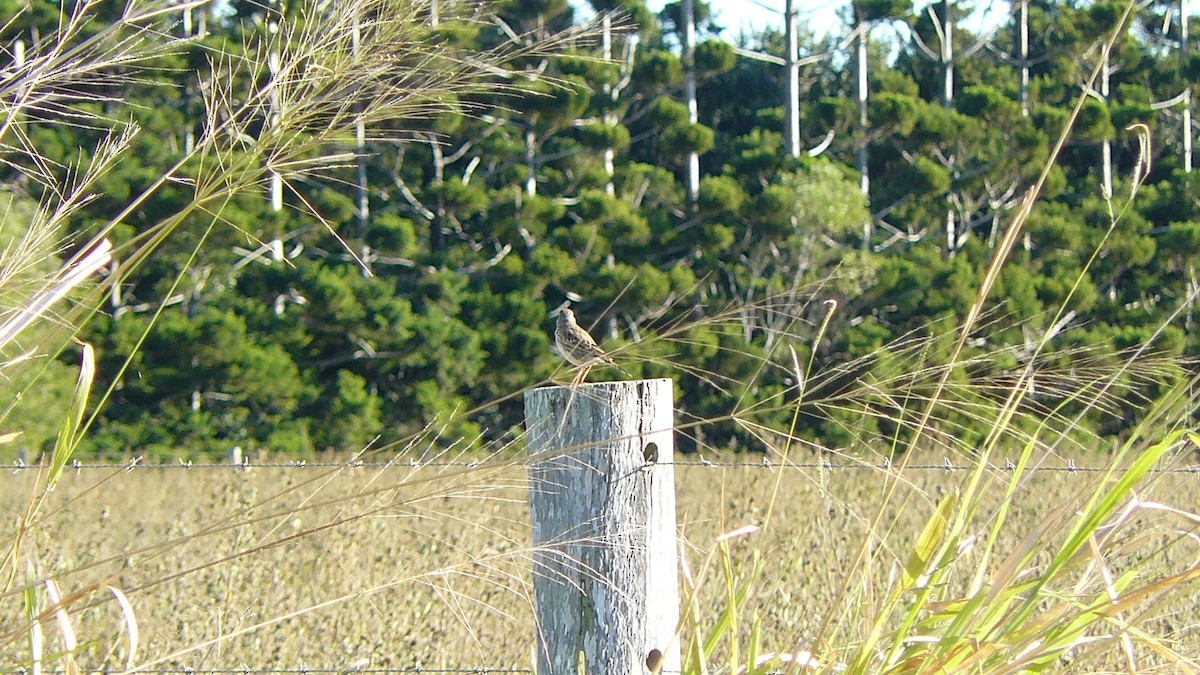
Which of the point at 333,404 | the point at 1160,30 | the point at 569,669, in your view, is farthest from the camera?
the point at 1160,30

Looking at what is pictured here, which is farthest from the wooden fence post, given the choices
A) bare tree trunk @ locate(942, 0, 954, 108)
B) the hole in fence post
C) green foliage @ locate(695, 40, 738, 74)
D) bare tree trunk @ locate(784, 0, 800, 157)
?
bare tree trunk @ locate(942, 0, 954, 108)

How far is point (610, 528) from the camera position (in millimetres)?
1684

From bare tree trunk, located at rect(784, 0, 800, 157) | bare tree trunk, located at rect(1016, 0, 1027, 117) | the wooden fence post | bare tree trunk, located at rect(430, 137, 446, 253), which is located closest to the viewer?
the wooden fence post

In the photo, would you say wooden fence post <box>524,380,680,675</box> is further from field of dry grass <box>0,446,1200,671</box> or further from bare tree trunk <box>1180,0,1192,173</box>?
bare tree trunk <box>1180,0,1192,173</box>

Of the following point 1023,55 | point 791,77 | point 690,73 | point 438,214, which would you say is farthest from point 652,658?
point 1023,55

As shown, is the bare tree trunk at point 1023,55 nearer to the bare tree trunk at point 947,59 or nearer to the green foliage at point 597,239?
the green foliage at point 597,239

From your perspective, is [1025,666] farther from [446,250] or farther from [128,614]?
[446,250]

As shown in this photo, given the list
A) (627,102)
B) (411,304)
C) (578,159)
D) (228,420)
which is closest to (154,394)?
(228,420)

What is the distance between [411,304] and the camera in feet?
46.9

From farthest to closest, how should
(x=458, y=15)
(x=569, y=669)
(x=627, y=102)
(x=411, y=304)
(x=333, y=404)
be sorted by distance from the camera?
(x=627, y=102) < (x=411, y=304) < (x=333, y=404) < (x=569, y=669) < (x=458, y=15)

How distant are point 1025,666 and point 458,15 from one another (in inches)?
36.5

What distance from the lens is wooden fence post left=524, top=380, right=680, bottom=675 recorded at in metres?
1.67

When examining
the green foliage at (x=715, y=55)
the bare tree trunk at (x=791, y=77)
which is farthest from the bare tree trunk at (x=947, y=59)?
the green foliage at (x=715, y=55)

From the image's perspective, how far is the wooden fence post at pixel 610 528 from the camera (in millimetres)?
1673
